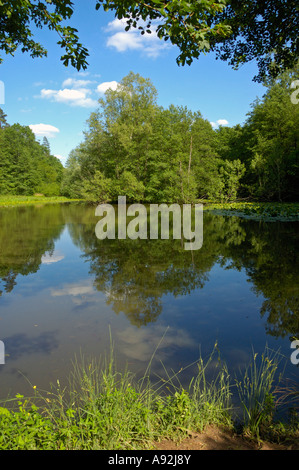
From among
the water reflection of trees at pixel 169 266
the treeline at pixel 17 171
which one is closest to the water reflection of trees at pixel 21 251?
the water reflection of trees at pixel 169 266

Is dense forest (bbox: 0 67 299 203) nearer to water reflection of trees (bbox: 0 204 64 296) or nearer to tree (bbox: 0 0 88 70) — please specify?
water reflection of trees (bbox: 0 204 64 296)

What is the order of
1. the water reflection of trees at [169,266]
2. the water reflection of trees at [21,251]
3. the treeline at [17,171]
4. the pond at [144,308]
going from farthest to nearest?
1. the treeline at [17,171]
2. the water reflection of trees at [21,251]
3. the water reflection of trees at [169,266]
4. the pond at [144,308]

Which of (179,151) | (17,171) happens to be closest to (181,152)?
(179,151)

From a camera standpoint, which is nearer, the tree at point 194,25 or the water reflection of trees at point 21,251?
the tree at point 194,25

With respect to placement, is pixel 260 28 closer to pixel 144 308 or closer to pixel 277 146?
pixel 144 308

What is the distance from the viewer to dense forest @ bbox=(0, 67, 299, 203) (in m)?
30.1

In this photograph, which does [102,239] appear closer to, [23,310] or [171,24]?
[23,310]

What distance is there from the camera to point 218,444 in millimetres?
2127

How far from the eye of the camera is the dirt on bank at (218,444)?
207cm

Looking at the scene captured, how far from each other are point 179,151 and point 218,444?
3279 cm

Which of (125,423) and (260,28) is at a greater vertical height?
(260,28)

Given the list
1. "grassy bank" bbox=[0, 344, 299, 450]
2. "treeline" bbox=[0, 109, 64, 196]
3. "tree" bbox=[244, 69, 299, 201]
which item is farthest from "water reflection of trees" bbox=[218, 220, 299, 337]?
"treeline" bbox=[0, 109, 64, 196]

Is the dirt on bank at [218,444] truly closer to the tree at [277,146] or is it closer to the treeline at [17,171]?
the tree at [277,146]
